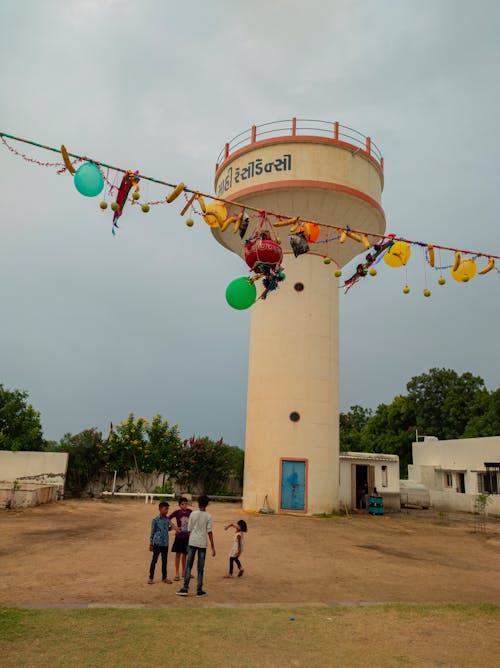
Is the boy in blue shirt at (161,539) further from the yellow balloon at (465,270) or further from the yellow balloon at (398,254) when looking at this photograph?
the yellow balloon at (465,270)

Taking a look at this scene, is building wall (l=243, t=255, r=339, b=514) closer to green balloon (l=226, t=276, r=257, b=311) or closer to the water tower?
the water tower

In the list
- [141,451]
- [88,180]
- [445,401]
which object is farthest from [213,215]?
[445,401]

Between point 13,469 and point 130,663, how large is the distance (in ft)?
75.6

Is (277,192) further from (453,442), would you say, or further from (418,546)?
(453,442)

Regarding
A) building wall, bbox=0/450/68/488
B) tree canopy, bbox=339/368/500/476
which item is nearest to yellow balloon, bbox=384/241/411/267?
building wall, bbox=0/450/68/488

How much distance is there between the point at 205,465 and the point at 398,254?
65.1 feet

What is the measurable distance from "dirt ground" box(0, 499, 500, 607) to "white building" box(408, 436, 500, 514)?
878 centimetres

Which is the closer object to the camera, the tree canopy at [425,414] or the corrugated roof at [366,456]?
the corrugated roof at [366,456]

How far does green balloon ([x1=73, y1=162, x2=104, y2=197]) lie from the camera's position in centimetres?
887

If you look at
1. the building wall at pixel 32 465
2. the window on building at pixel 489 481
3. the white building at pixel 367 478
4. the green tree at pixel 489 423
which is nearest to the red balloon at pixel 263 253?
the white building at pixel 367 478

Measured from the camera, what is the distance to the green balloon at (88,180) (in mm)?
8867

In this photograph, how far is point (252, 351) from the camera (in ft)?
76.6

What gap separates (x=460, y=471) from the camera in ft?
100

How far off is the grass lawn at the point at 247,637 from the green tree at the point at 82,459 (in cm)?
2139
